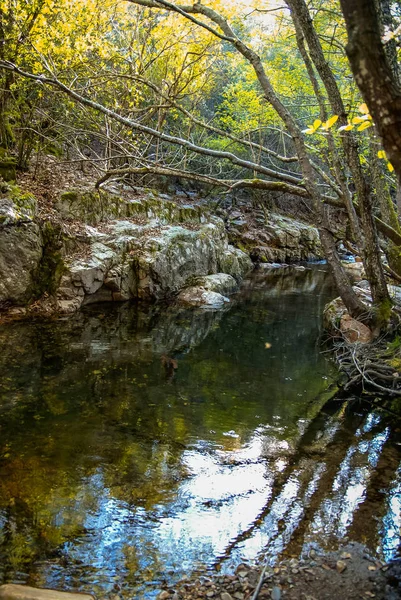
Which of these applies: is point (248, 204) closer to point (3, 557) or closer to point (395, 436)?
point (395, 436)

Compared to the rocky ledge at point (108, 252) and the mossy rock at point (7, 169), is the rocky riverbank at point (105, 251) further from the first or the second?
the mossy rock at point (7, 169)

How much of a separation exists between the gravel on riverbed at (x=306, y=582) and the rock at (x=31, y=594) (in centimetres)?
61

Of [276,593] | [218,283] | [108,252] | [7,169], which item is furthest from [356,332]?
[7,169]

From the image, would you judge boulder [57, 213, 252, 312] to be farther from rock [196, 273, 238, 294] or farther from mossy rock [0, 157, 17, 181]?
mossy rock [0, 157, 17, 181]

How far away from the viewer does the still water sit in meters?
3.72

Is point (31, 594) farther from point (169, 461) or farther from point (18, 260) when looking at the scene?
point (18, 260)

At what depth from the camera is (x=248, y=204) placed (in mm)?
28328

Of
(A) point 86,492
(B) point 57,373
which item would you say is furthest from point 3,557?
(B) point 57,373

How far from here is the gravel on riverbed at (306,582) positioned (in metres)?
3.14

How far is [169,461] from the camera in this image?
17.3 ft

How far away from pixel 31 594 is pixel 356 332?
7.58 meters

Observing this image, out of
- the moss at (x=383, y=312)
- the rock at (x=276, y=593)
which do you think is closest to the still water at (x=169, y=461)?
the rock at (x=276, y=593)

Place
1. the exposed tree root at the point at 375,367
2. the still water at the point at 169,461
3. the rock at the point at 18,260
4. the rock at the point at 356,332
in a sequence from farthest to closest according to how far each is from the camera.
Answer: the rock at the point at 18,260
the rock at the point at 356,332
the exposed tree root at the point at 375,367
the still water at the point at 169,461

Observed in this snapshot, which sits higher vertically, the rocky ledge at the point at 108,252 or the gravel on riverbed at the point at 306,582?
the rocky ledge at the point at 108,252
